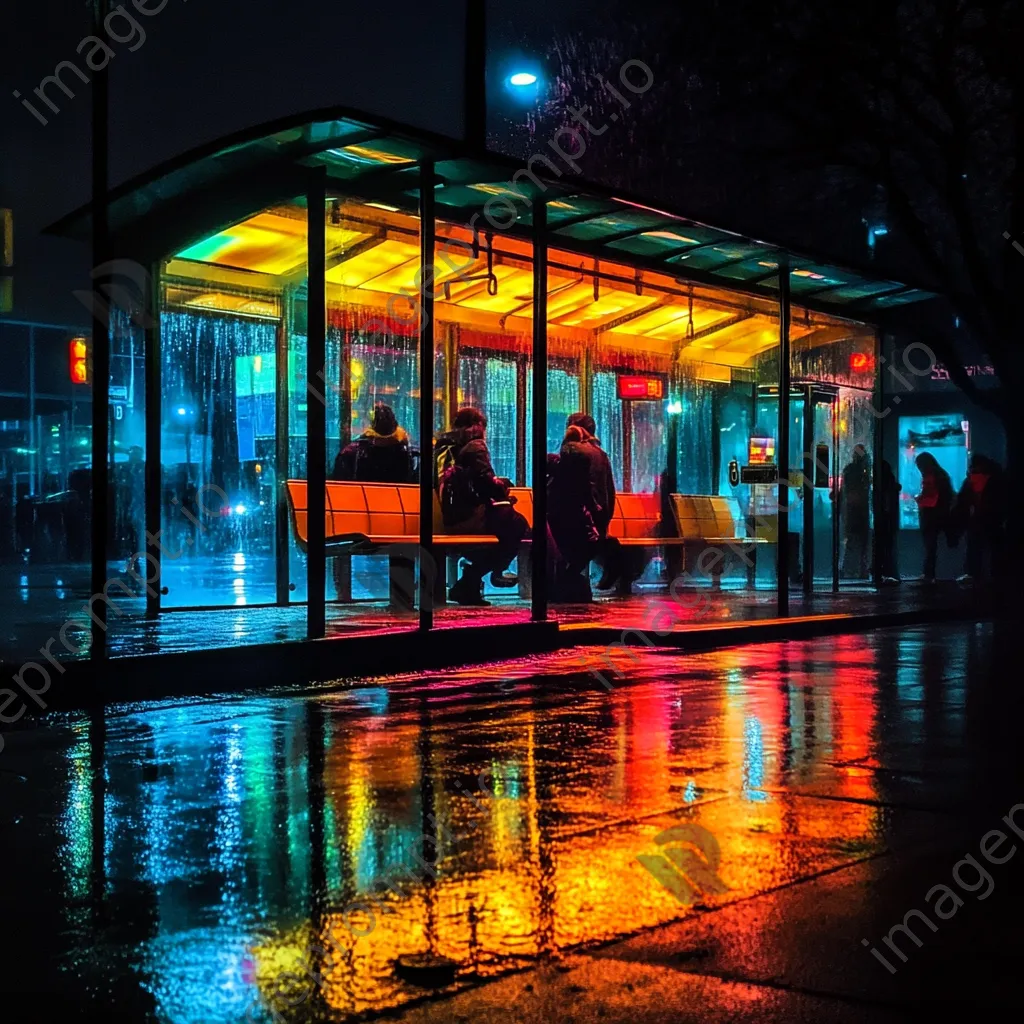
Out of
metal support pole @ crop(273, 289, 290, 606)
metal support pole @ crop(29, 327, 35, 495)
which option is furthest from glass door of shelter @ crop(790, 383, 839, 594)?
metal support pole @ crop(29, 327, 35, 495)

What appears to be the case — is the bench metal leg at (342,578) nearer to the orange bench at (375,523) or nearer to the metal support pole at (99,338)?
the orange bench at (375,523)

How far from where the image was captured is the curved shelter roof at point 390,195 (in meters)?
11.5

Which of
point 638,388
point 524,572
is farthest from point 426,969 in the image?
point 638,388

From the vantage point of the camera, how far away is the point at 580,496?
55.0 feet

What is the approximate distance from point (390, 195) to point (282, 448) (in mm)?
3676

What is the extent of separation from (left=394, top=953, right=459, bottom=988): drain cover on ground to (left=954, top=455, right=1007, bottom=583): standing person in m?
21.3

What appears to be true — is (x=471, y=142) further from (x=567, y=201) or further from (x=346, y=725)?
(x=346, y=725)

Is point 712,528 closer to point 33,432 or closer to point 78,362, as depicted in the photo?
point 78,362

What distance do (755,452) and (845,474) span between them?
1.65m

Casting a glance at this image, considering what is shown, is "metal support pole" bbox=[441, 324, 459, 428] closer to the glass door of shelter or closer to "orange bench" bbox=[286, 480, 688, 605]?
"orange bench" bbox=[286, 480, 688, 605]

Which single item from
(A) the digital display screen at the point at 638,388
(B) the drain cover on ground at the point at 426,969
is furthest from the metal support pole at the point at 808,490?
(B) the drain cover on ground at the point at 426,969

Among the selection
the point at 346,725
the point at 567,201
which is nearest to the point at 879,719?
the point at 346,725

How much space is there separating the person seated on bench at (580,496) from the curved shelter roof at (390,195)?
2.13 meters

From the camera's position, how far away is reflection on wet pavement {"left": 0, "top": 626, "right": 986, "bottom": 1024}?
4.05 metres
